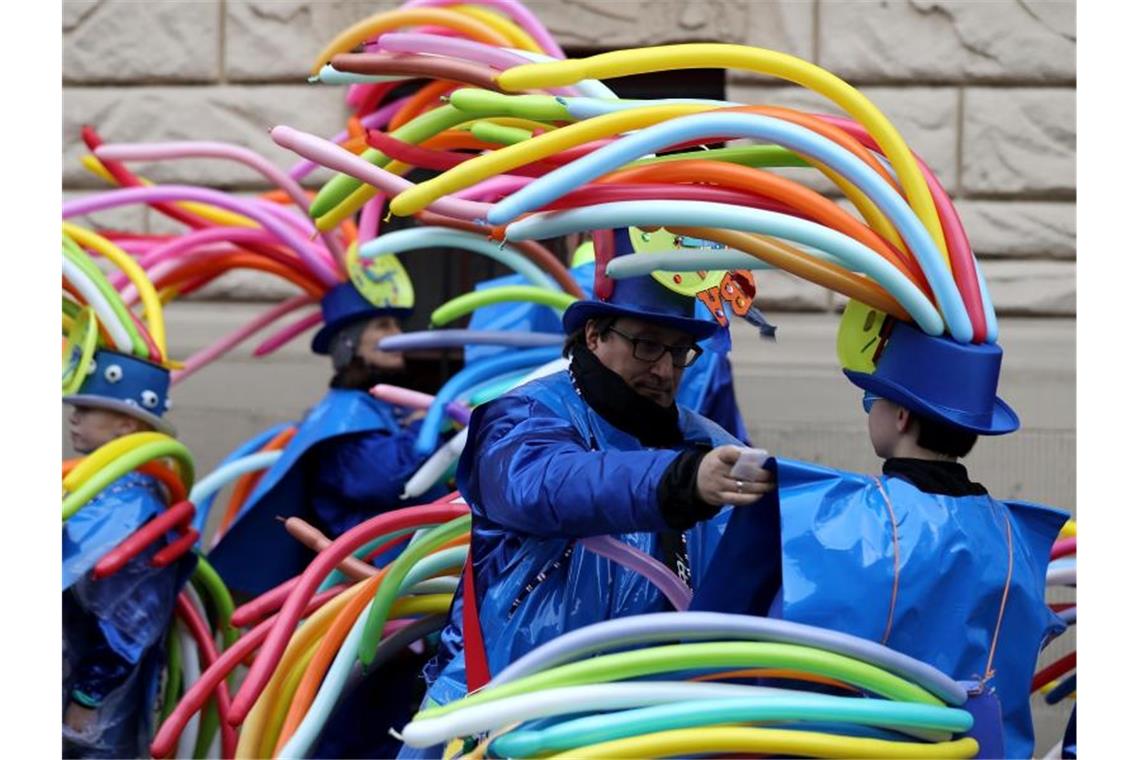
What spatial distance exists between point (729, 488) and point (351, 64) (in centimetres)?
121

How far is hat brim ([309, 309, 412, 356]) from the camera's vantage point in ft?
20.7

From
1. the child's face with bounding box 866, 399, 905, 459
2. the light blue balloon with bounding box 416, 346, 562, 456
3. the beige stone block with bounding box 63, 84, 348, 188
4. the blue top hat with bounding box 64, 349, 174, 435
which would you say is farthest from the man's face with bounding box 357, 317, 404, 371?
the child's face with bounding box 866, 399, 905, 459

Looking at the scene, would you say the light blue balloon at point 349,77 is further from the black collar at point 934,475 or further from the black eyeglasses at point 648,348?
the black collar at point 934,475

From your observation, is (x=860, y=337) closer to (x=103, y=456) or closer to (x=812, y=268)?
(x=812, y=268)

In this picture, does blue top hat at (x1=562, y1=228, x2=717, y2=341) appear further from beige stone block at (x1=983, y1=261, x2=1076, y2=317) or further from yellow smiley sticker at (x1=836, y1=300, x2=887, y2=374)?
beige stone block at (x1=983, y1=261, x2=1076, y2=317)

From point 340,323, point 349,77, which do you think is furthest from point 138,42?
point 349,77

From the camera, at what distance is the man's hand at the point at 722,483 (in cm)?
312

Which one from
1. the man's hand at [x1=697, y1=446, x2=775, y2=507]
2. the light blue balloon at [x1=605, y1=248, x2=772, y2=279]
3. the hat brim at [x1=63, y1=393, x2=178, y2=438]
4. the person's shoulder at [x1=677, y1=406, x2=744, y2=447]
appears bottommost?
the hat brim at [x1=63, y1=393, x2=178, y2=438]

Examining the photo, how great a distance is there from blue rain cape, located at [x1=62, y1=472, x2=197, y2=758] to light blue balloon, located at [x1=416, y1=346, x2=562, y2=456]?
0.84m

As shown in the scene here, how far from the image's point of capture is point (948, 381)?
335 centimetres

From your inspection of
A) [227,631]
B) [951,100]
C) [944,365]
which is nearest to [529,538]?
[944,365]

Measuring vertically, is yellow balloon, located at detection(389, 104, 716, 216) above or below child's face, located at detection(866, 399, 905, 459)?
above

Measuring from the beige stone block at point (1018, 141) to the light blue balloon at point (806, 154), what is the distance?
4.39 meters

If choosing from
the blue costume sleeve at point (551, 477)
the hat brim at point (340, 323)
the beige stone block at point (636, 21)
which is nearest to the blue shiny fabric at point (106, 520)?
the hat brim at point (340, 323)
